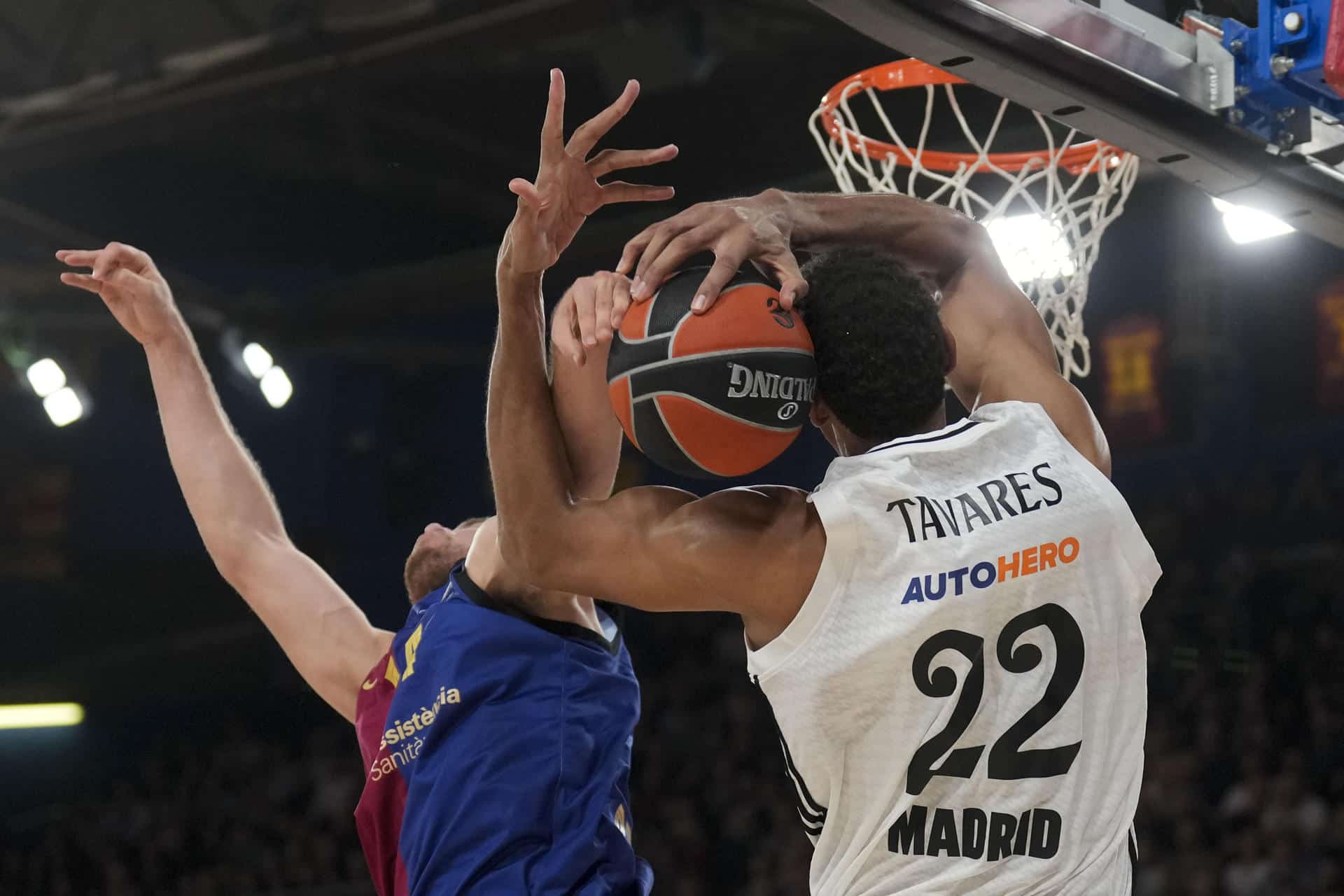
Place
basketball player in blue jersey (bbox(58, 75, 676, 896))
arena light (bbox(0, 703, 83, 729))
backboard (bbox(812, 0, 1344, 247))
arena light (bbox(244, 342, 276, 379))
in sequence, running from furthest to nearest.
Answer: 1. arena light (bbox(0, 703, 83, 729))
2. arena light (bbox(244, 342, 276, 379))
3. backboard (bbox(812, 0, 1344, 247))
4. basketball player in blue jersey (bbox(58, 75, 676, 896))

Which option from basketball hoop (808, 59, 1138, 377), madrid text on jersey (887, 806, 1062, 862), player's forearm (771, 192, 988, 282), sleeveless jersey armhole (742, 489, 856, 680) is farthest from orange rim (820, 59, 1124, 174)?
madrid text on jersey (887, 806, 1062, 862)

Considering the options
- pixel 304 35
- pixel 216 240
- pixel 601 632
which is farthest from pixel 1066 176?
pixel 216 240

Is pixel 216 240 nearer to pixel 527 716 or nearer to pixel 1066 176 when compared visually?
pixel 1066 176

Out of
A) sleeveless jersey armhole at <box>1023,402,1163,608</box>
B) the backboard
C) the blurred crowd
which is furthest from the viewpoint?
the blurred crowd

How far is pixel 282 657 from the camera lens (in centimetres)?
1337

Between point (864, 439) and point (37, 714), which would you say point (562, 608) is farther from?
point (37, 714)

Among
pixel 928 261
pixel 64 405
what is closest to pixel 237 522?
pixel 928 261

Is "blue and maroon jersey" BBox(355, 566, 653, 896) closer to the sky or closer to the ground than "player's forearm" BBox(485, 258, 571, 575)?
closer to the ground

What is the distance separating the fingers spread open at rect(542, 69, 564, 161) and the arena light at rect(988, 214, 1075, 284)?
1916 mm

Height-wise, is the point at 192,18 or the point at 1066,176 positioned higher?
the point at 192,18

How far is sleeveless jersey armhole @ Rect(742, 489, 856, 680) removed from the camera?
1.94m

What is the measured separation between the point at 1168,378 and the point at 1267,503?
103 centimetres

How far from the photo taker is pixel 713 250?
2.08m

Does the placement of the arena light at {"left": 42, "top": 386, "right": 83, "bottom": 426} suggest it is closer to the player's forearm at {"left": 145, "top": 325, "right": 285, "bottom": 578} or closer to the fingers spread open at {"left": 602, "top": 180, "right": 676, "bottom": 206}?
the player's forearm at {"left": 145, "top": 325, "right": 285, "bottom": 578}
